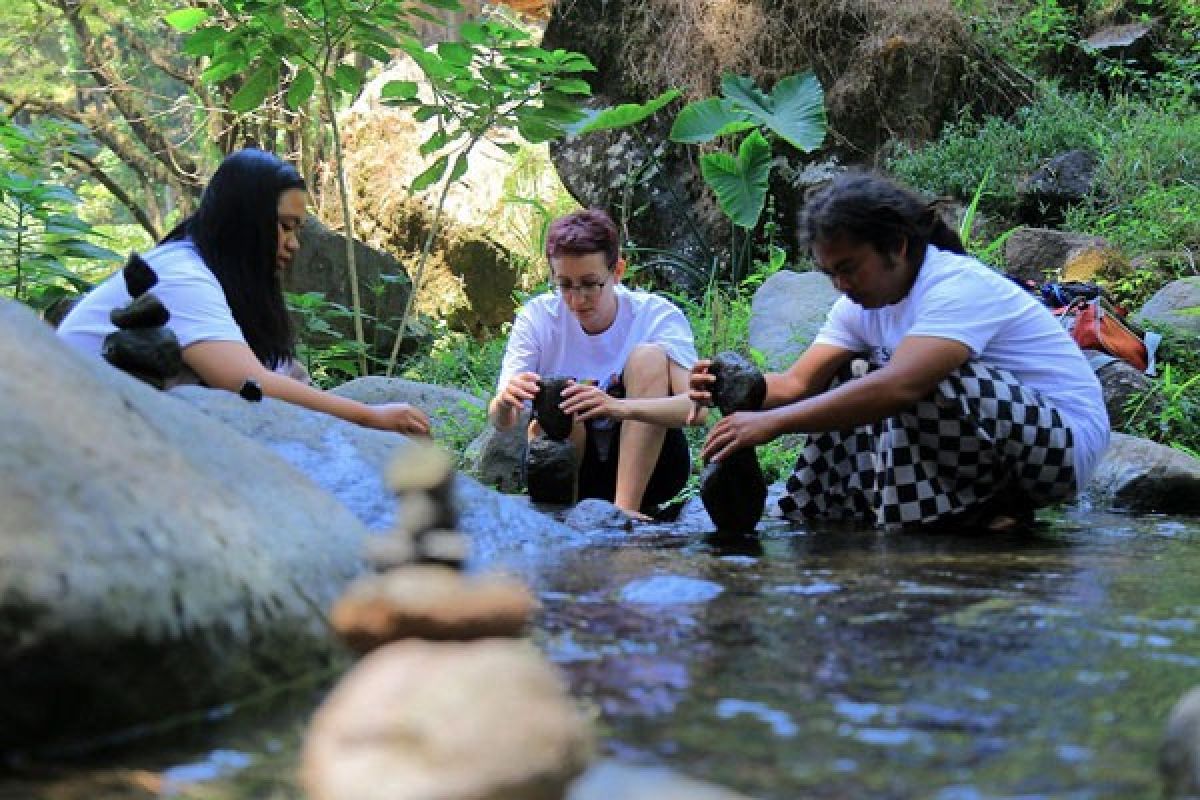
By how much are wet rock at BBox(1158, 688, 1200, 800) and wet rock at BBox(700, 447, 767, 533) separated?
2.26 m

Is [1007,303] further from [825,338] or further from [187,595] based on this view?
[187,595]

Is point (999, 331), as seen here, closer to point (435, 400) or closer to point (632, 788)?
point (632, 788)

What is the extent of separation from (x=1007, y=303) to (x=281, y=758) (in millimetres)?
2723

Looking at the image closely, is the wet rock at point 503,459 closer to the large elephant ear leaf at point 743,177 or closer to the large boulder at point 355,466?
the large boulder at point 355,466

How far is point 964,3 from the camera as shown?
9.85 meters

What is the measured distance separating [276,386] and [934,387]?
179 centimetres

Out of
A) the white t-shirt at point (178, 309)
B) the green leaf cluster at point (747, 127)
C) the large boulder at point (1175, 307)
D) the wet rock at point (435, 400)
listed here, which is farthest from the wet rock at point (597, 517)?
the green leaf cluster at point (747, 127)

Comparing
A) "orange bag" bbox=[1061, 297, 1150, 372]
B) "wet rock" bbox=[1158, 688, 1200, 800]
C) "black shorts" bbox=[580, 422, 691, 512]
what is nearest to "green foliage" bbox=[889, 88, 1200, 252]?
"orange bag" bbox=[1061, 297, 1150, 372]

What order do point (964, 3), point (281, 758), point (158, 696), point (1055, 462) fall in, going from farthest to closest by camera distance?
point (964, 3)
point (1055, 462)
point (158, 696)
point (281, 758)

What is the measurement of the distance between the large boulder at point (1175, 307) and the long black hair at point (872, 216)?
3045mm

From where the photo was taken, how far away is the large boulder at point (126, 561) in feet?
4.61

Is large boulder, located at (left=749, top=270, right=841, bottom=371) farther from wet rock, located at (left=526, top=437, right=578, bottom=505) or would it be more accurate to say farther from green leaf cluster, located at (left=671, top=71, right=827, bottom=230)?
wet rock, located at (left=526, top=437, right=578, bottom=505)

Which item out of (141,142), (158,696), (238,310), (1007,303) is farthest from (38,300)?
(141,142)

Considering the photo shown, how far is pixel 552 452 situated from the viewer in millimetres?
4109
